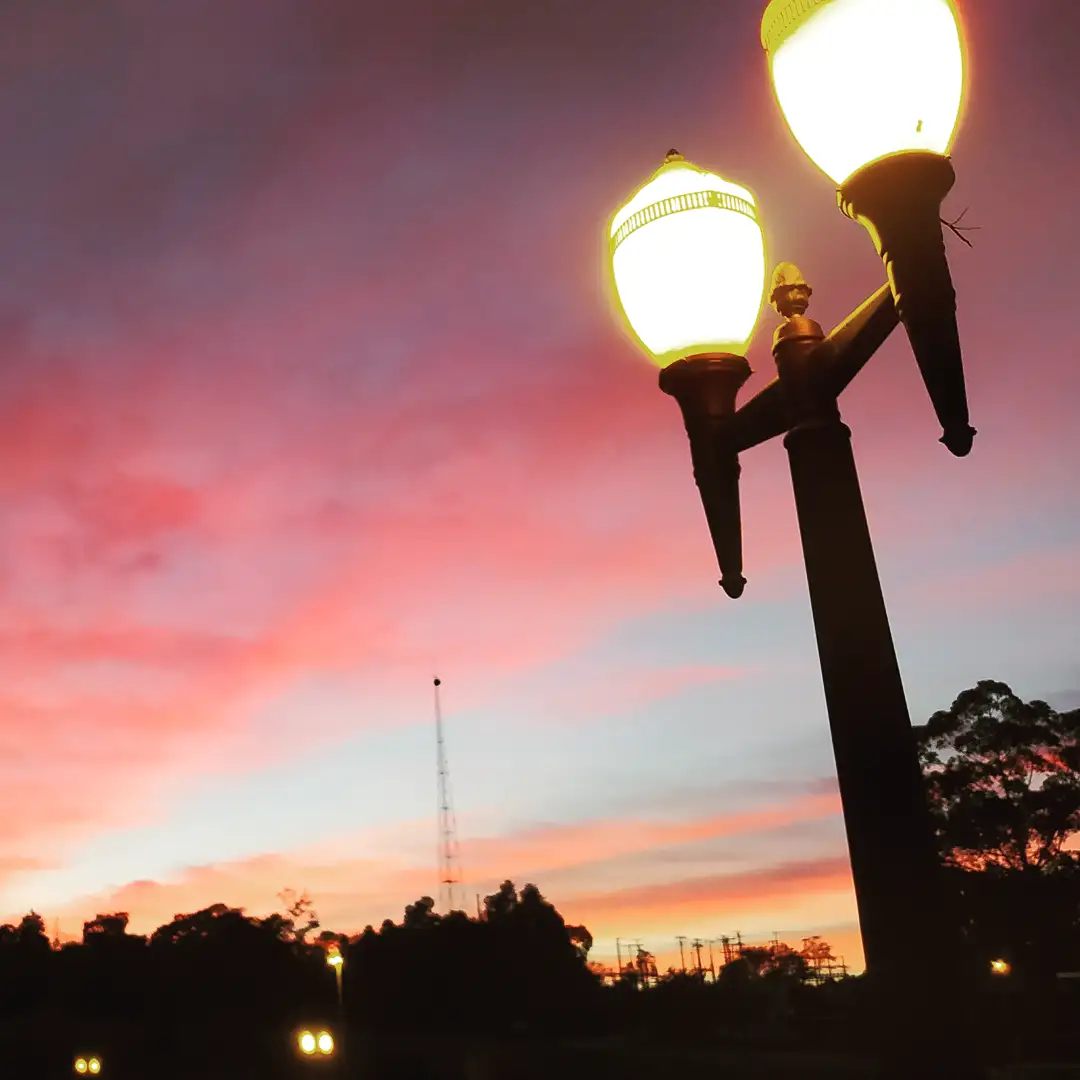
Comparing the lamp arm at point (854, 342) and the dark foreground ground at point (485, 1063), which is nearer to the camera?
the lamp arm at point (854, 342)

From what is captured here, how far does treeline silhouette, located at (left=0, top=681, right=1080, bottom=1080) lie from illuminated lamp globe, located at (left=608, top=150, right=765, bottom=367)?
38.0 m

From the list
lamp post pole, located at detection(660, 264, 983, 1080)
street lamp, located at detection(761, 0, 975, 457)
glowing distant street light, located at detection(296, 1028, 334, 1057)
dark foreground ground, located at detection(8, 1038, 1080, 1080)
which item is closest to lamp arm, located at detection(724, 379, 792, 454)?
lamp post pole, located at detection(660, 264, 983, 1080)

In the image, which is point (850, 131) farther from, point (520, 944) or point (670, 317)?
point (520, 944)

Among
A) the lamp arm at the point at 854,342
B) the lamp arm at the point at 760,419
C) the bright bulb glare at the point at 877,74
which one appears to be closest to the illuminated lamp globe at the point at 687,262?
the lamp arm at the point at 760,419

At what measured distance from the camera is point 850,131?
257cm

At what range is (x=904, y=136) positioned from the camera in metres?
2.53

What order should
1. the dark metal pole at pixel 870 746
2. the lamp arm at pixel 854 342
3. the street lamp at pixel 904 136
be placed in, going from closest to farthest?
the dark metal pole at pixel 870 746 → the street lamp at pixel 904 136 → the lamp arm at pixel 854 342

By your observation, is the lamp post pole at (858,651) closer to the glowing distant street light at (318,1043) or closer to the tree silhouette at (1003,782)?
the glowing distant street light at (318,1043)

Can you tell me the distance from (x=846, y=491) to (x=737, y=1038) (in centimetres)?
6171

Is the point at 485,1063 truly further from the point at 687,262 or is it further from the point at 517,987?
the point at 687,262

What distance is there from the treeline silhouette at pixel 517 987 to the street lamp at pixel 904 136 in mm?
38601

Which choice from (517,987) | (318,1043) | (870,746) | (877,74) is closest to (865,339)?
(877,74)

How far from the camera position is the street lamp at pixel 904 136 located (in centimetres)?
245

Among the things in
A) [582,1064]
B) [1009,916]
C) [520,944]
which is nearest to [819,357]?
[1009,916]
